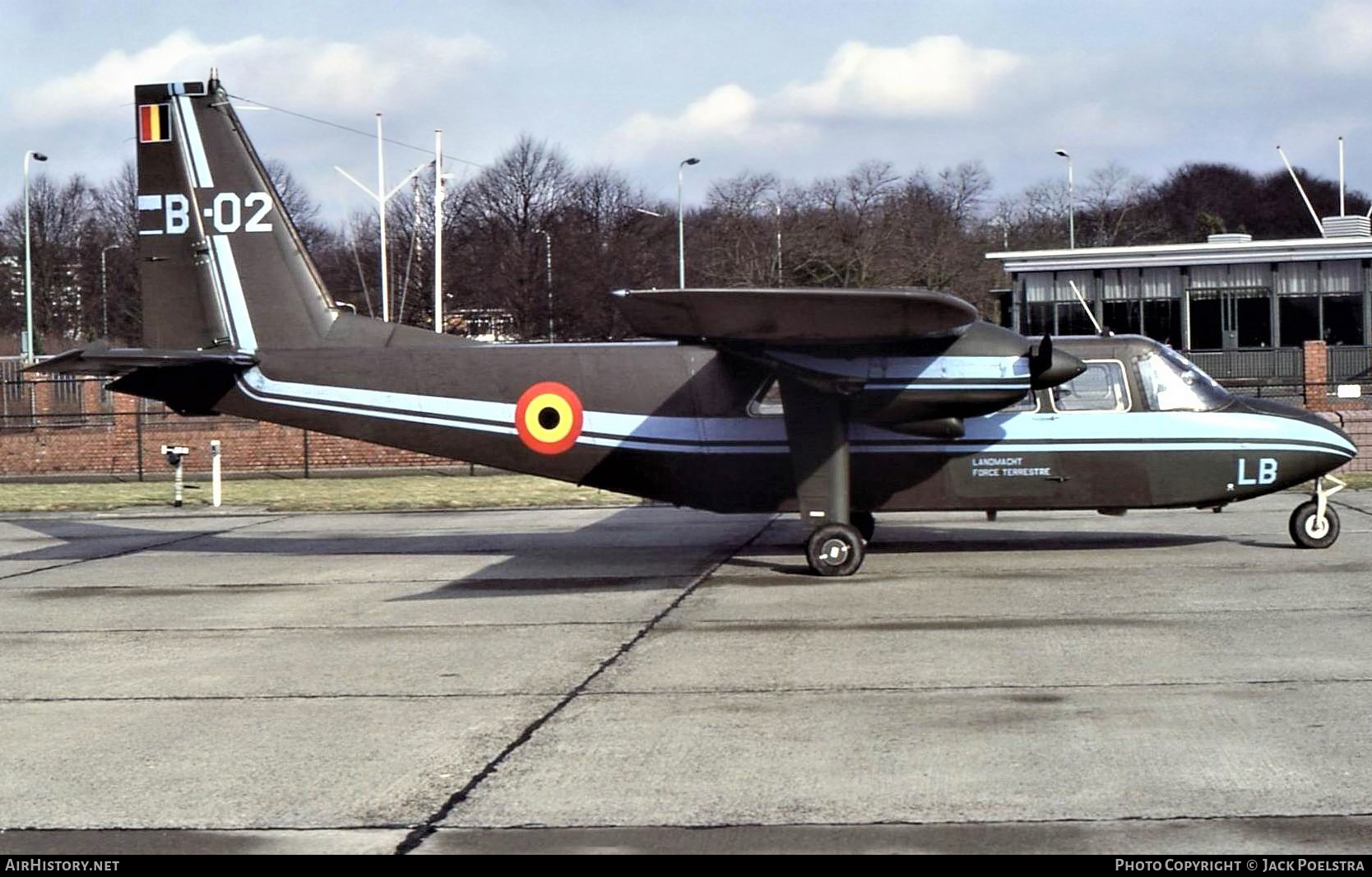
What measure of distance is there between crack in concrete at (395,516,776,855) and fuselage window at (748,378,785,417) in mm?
1955

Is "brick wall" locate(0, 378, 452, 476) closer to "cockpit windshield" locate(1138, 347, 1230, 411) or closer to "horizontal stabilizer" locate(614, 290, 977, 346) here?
"horizontal stabilizer" locate(614, 290, 977, 346)

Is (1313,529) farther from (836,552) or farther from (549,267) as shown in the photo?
(549,267)

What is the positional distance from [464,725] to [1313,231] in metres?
81.0

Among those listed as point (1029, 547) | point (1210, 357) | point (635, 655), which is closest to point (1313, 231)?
point (1210, 357)

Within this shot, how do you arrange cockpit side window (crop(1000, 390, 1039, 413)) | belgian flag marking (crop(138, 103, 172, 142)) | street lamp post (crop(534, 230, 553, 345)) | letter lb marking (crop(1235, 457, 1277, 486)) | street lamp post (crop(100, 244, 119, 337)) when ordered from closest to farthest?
letter lb marking (crop(1235, 457, 1277, 486))
cockpit side window (crop(1000, 390, 1039, 413))
belgian flag marking (crop(138, 103, 172, 142))
street lamp post (crop(534, 230, 553, 345))
street lamp post (crop(100, 244, 119, 337))

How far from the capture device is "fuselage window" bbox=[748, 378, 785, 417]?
1497 cm

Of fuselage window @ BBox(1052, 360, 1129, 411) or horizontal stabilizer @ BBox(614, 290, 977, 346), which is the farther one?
fuselage window @ BBox(1052, 360, 1129, 411)

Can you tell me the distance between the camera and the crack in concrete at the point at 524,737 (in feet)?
20.4

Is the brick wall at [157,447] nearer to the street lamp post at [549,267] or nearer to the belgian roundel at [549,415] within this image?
the belgian roundel at [549,415]

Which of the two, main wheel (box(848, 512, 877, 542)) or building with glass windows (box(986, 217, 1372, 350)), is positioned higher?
building with glass windows (box(986, 217, 1372, 350))

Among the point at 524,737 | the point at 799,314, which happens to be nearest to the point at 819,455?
the point at 799,314

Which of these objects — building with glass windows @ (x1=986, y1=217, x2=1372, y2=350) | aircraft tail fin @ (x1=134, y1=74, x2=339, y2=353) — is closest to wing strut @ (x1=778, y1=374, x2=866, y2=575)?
aircraft tail fin @ (x1=134, y1=74, x2=339, y2=353)

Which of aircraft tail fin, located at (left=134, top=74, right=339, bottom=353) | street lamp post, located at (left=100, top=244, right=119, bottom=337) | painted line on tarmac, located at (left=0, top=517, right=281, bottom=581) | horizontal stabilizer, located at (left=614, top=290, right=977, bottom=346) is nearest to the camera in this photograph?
horizontal stabilizer, located at (left=614, top=290, right=977, bottom=346)

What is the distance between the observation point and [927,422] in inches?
569
